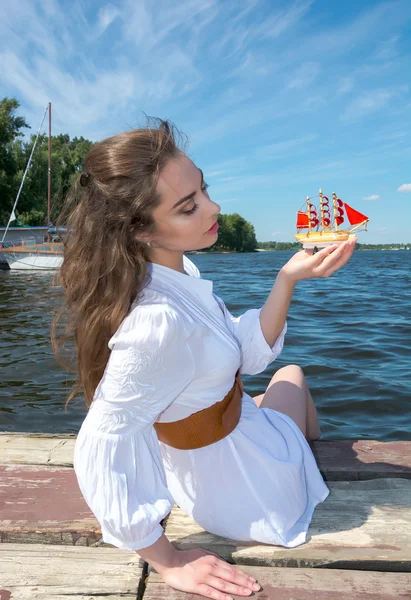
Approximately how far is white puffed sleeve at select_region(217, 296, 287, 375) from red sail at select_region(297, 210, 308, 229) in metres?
0.70

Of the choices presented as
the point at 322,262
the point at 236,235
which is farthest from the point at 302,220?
the point at 236,235

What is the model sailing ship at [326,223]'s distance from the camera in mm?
2160

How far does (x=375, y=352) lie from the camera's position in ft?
23.8

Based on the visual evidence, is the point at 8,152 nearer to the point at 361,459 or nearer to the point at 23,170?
the point at 23,170

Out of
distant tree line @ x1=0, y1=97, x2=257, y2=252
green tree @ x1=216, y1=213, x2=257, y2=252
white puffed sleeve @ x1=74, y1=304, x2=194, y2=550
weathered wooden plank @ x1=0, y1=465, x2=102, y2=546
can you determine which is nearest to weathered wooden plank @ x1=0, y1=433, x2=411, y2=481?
weathered wooden plank @ x1=0, y1=465, x2=102, y2=546

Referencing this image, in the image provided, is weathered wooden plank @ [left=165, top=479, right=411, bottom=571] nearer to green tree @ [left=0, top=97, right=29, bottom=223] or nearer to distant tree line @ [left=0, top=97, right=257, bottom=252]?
distant tree line @ [left=0, top=97, right=257, bottom=252]

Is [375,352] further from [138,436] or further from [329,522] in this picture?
[138,436]

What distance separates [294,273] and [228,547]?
3.20 ft

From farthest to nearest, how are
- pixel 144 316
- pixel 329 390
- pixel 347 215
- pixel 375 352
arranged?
pixel 375 352 → pixel 329 390 → pixel 347 215 → pixel 144 316

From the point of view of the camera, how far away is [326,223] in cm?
250

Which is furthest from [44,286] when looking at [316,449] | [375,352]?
[316,449]

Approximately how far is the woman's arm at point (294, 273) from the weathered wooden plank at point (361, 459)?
2.35 ft

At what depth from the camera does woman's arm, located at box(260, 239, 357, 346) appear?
72.4 inches

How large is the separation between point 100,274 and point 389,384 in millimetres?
4835
